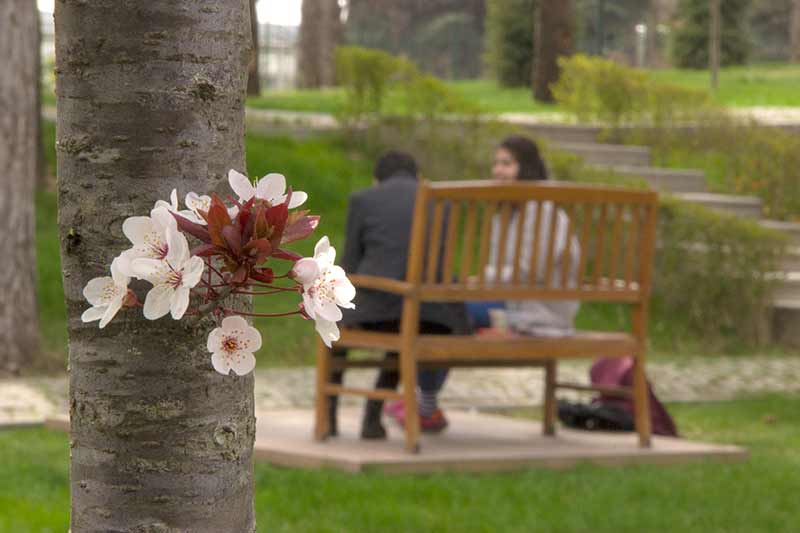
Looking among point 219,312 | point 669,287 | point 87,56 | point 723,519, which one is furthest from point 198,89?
point 669,287

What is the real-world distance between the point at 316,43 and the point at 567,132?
53.2 feet

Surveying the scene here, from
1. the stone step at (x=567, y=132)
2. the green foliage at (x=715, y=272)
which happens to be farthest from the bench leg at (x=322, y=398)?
the stone step at (x=567, y=132)

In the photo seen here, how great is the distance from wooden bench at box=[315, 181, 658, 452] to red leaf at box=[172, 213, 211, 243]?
401cm

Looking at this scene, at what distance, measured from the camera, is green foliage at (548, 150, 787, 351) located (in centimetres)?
1114

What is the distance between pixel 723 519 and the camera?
17.7 feet

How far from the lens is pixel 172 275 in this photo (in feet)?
6.38

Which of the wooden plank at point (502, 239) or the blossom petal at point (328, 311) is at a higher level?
the blossom petal at point (328, 311)

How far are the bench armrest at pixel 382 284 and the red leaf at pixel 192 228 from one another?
4.05 m

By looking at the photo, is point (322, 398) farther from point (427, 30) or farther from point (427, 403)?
point (427, 30)

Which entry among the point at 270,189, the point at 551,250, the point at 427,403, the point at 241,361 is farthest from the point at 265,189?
the point at 427,403

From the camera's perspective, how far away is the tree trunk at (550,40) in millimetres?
22500

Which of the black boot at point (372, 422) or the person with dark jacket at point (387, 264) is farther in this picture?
the black boot at point (372, 422)

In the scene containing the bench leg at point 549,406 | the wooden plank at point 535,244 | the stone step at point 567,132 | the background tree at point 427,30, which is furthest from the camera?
the background tree at point 427,30

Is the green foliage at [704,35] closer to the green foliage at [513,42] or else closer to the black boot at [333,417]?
the green foliage at [513,42]
